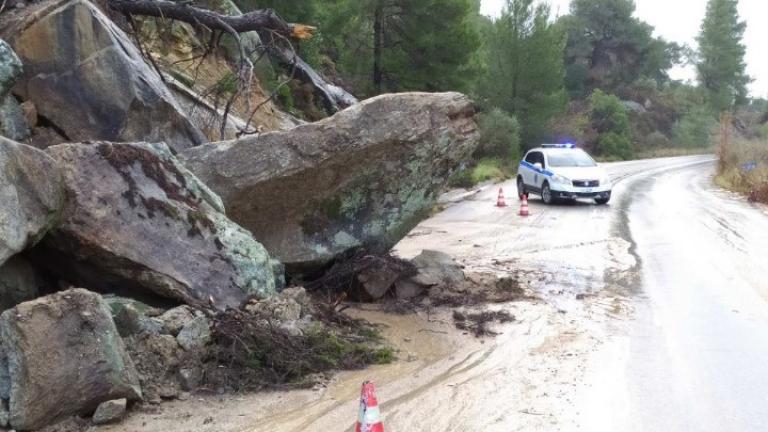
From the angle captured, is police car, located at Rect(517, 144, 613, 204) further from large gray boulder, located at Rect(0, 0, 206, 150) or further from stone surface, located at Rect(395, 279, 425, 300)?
large gray boulder, located at Rect(0, 0, 206, 150)

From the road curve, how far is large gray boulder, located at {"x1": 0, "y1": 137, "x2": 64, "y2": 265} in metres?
4.35

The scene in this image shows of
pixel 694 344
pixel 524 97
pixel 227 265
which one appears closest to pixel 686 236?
pixel 694 344

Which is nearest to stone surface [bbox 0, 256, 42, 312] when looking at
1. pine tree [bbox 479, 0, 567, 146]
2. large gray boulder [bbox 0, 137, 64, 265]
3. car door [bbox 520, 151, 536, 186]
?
large gray boulder [bbox 0, 137, 64, 265]

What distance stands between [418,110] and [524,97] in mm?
35266

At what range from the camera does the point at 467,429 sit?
5078mm

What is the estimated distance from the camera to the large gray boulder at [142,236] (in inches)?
245

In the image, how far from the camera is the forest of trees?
26734 mm

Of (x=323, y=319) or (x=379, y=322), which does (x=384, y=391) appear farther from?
(x=379, y=322)

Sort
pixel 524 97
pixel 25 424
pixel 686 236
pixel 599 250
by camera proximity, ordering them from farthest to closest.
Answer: pixel 524 97 → pixel 686 236 → pixel 599 250 → pixel 25 424

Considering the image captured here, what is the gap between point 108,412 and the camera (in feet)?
16.1

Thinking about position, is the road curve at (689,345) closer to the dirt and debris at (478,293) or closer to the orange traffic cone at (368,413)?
the dirt and debris at (478,293)

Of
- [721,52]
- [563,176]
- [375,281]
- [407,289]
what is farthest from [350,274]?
[721,52]

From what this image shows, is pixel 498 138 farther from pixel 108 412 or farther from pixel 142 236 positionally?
pixel 108 412

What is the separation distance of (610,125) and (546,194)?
43094 millimetres
